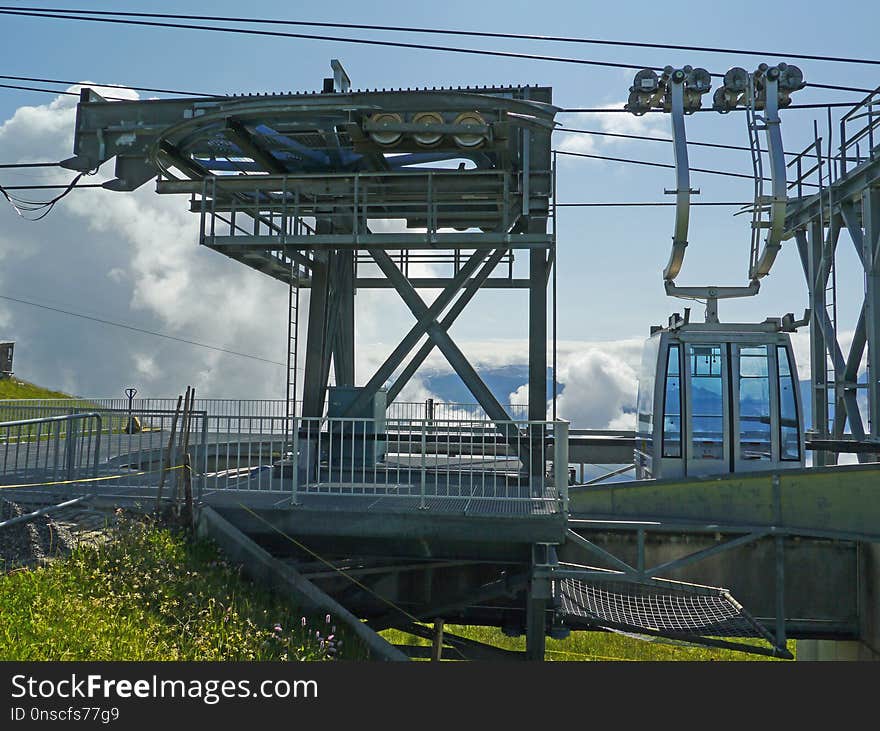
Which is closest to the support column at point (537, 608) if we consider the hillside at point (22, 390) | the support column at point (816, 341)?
the support column at point (816, 341)

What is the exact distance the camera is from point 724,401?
12.4m

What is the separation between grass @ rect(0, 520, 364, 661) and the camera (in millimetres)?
6312

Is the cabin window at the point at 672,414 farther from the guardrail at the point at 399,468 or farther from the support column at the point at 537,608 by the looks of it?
the support column at the point at 537,608

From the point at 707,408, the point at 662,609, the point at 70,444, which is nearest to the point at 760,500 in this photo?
the point at 707,408

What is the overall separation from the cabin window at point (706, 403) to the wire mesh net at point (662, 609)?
3062 millimetres

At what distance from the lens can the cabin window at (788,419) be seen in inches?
485

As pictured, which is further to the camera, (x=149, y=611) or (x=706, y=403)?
(x=706, y=403)

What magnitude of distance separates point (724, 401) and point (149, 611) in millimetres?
9600

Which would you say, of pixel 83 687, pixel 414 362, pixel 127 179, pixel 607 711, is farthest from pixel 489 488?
pixel 127 179

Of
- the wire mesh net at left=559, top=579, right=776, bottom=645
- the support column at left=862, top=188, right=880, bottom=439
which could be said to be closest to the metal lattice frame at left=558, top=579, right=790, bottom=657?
the wire mesh net at left=559, top=579, right=776, bottom=645

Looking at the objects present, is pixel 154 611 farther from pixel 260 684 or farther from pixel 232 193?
pixel 232 193

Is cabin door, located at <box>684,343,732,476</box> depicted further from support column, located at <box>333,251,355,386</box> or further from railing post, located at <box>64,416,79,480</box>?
railing post, located at <box>64,416,79,480</box>

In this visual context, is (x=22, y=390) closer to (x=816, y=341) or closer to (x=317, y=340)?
(x=317, y=340)

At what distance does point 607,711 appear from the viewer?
532 centimetres
